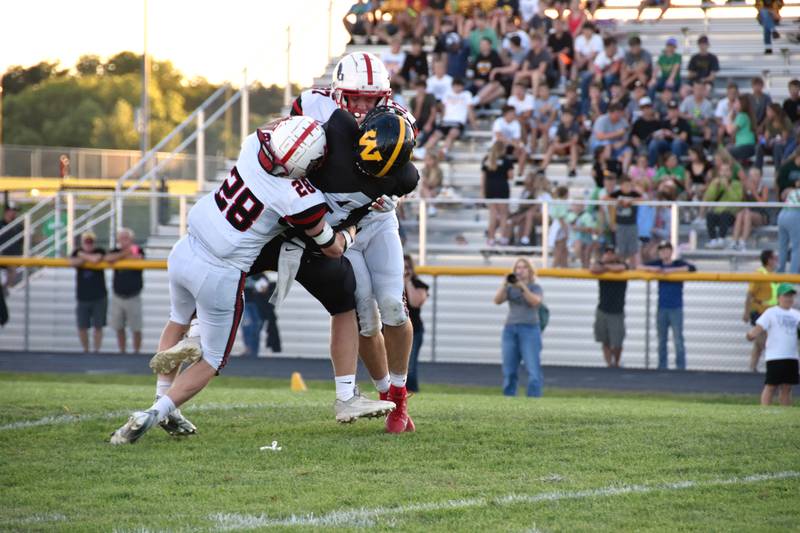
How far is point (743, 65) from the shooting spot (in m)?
21.5

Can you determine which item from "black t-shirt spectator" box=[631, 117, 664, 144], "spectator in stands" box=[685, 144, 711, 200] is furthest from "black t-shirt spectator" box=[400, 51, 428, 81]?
"spectator in stands" box=[685, 144, 711, 200]

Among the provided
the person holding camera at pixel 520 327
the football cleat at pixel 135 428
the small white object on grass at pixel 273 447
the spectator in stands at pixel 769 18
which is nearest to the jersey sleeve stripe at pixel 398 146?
the small white object on grass at pixel 273 447

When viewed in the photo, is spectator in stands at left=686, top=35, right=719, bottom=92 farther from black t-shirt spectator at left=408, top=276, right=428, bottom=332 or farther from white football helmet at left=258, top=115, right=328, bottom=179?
white football helmet at left=258, top=115, right=328, bottom=179

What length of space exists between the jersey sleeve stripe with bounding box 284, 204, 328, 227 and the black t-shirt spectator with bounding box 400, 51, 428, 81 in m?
14.7

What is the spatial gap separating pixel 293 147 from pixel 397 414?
5.72 feet

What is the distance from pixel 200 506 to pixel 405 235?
1274cm

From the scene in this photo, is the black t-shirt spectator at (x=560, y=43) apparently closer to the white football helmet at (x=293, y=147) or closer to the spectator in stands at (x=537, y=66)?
the spectator in stands at (x=537, y=66)

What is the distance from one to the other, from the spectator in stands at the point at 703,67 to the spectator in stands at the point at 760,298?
4.79 meters

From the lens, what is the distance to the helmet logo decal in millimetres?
6535

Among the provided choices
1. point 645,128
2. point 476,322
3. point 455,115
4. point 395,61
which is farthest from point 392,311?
point 395,61

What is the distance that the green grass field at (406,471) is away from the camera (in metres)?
5.16

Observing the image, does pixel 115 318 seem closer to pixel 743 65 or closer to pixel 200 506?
pixel 743 65

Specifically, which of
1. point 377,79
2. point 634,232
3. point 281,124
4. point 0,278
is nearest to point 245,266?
point 281,124

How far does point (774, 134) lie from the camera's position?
18375mm
